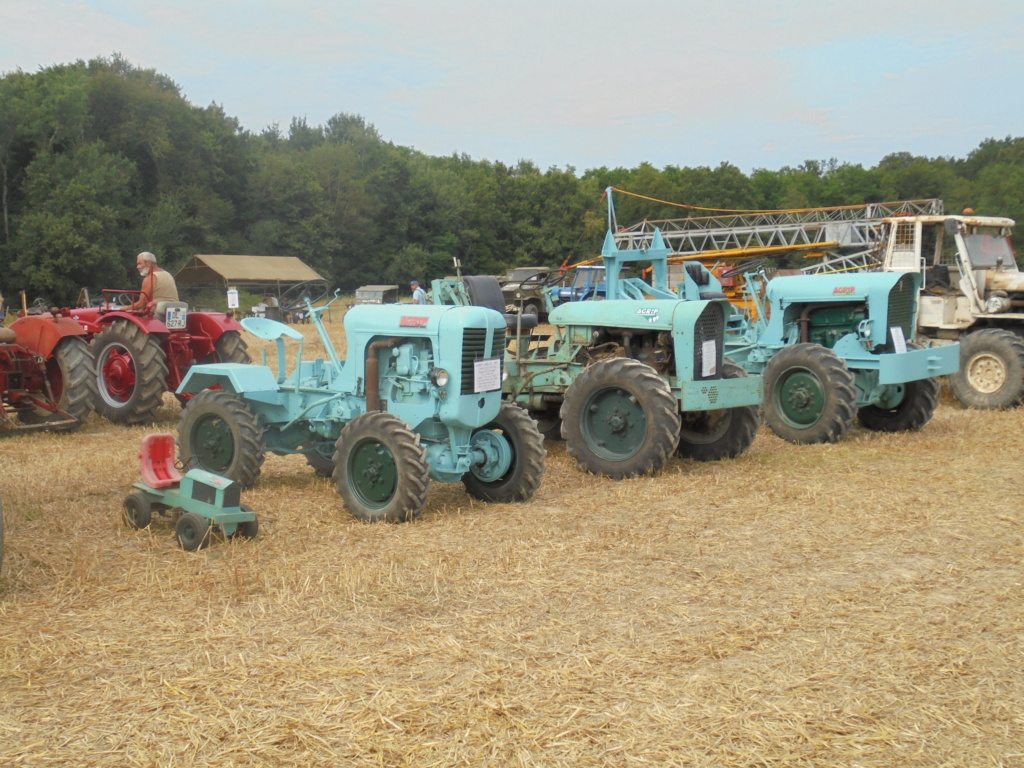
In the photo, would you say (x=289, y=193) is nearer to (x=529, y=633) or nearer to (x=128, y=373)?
(x=128, y=373)

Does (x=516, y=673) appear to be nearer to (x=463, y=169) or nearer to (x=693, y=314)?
(x=693, y=314)

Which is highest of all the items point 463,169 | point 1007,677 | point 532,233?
point 463,169

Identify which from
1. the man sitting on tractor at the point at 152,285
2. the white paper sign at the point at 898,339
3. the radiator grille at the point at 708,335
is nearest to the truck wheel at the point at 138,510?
the radiator grille at the point at 708,335

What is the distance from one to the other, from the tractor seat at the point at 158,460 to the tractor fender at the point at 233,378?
30.9 inches

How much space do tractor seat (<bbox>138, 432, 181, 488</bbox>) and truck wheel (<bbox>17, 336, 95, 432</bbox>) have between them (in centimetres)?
383

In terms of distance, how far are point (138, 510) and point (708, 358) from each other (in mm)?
4420

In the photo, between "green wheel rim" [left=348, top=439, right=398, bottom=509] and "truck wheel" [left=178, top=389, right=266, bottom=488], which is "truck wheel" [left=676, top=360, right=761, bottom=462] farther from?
"truck wheel" [left=178, top=389, right=266, bottom=488]

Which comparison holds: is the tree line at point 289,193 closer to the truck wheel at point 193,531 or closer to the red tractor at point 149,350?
the red tractor at point 149,350

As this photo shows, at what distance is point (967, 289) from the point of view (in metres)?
11.5

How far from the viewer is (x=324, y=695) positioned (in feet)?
10.8

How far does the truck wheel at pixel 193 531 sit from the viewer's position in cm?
515

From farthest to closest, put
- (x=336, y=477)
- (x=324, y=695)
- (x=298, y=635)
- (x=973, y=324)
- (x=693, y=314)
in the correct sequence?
(x=973, y=324), (x=693, y=314), (x=336, y=477), (x=298, y=635), (x=324, y=695)

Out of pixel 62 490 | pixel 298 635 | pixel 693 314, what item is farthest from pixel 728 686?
pixel 62 490

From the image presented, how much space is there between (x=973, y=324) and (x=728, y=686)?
31.6ft
